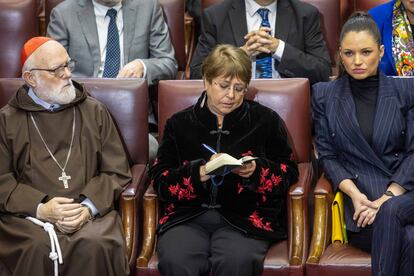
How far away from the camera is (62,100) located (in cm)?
369

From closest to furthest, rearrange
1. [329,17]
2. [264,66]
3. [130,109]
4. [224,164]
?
Answer: [224,164], [130,109], [264,66], [329,17]

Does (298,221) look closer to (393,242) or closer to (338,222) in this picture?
(338,222)

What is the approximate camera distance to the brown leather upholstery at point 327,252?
3332 mm

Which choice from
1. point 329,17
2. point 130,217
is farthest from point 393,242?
point 329,17

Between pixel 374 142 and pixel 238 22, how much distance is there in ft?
3.61

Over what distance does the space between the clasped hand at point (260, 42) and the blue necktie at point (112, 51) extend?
67cm

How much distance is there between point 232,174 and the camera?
3.54 m

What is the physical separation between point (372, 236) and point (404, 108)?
0.57 meters

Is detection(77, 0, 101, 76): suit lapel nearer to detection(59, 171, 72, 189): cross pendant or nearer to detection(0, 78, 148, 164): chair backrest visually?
detection(0, 78, 148, 164): chair backrest

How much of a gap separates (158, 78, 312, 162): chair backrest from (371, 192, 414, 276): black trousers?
552 millimetres

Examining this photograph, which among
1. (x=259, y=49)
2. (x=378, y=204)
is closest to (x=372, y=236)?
(x=378, y=204)

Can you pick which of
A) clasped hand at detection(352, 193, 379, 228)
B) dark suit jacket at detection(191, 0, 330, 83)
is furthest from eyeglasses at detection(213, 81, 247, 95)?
dark suit jacket at detection(191, 0, 330, 83)

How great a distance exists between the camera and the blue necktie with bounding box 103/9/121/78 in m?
4.46

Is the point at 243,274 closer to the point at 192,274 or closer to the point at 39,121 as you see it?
the point at 192,274
